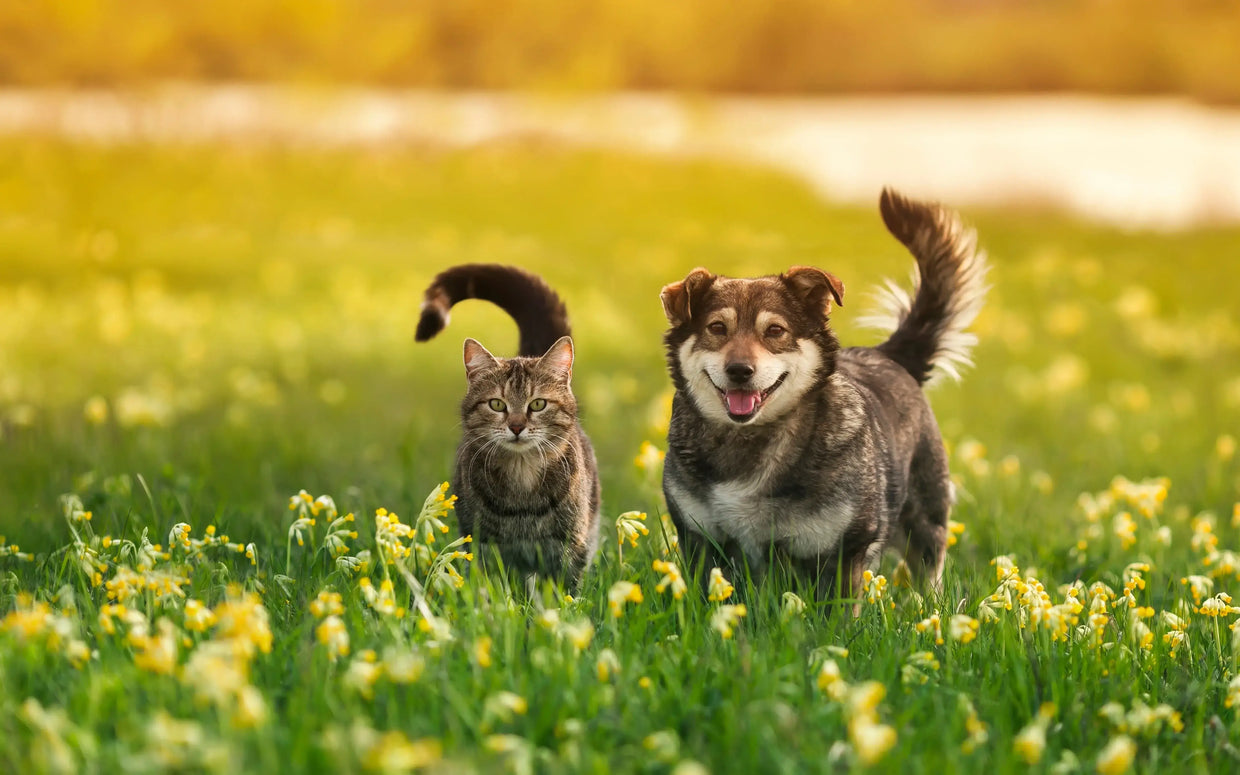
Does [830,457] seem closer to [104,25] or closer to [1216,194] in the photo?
[104,25]

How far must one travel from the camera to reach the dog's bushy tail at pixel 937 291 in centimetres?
588

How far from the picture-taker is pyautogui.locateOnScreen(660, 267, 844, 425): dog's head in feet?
15.3

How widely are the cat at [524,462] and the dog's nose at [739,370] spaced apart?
0.93 m

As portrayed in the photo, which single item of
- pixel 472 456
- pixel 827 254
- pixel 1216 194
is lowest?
pixel 472 456

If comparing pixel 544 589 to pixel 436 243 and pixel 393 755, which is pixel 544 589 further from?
pixel 436 243

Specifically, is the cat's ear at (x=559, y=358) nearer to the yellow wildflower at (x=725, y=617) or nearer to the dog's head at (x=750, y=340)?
the dog's head at (x=750, y=340)

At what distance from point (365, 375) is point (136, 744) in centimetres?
821

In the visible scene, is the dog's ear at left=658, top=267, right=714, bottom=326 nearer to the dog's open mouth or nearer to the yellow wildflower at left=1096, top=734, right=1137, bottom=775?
the dog's open mouth

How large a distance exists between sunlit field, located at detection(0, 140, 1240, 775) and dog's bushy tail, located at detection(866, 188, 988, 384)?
15.9 inches

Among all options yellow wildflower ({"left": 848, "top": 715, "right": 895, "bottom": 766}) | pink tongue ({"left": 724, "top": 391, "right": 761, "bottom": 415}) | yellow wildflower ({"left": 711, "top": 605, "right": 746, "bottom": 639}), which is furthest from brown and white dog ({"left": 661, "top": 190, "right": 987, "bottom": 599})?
yellow wildflower ({"left": 848, "top": 715, "right": 895, "bottom": 766})

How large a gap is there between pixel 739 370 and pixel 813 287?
20.5 inches

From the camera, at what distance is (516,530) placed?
208 inches

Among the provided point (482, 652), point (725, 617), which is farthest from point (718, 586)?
point (482, 652)

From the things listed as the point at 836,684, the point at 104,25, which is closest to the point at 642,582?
the point at 836,684
